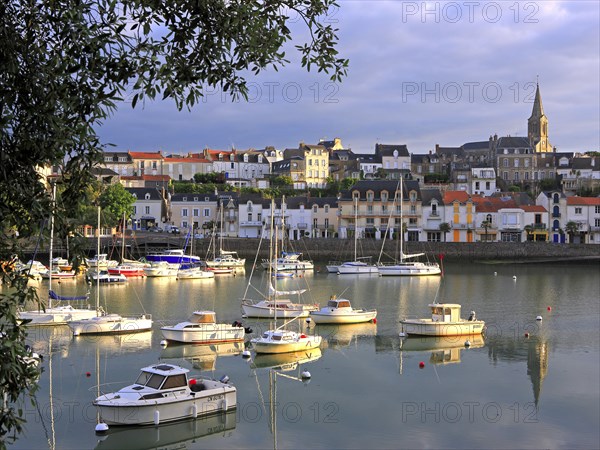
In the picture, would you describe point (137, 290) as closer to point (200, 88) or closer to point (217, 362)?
point (217, 362)

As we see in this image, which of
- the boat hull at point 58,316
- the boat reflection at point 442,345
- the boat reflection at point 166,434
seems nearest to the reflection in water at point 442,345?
the boat reflection at point 442,345

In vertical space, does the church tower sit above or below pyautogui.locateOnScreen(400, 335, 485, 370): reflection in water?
above

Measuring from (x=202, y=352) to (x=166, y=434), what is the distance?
9248 millimetres

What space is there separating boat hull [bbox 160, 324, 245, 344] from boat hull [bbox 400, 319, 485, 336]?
24.0 ft

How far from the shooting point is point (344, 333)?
30875mm

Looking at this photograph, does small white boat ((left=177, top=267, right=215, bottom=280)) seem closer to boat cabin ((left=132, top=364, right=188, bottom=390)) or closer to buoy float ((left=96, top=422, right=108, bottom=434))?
boat cabin ((left=132, top=364, right=188, bottom=390))

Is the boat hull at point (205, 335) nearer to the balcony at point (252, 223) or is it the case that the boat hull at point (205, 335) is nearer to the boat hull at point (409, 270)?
the boat hull at point (409, 270)

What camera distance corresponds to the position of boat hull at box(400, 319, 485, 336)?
29484mm

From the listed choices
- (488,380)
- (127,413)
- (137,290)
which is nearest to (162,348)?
(127,413)

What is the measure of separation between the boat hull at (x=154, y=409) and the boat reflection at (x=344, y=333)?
10.4m

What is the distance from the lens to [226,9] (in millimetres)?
7098

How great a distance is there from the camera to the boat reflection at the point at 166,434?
Result: 16.3 m

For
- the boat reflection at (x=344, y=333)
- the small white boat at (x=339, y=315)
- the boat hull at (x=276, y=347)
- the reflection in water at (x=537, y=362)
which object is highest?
the small white boat at (x=339, y=315)

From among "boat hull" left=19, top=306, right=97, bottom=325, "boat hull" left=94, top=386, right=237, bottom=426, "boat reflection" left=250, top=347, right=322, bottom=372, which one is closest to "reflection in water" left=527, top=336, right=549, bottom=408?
"boat reflection" left=250, top=347, right=322, bottom=372
